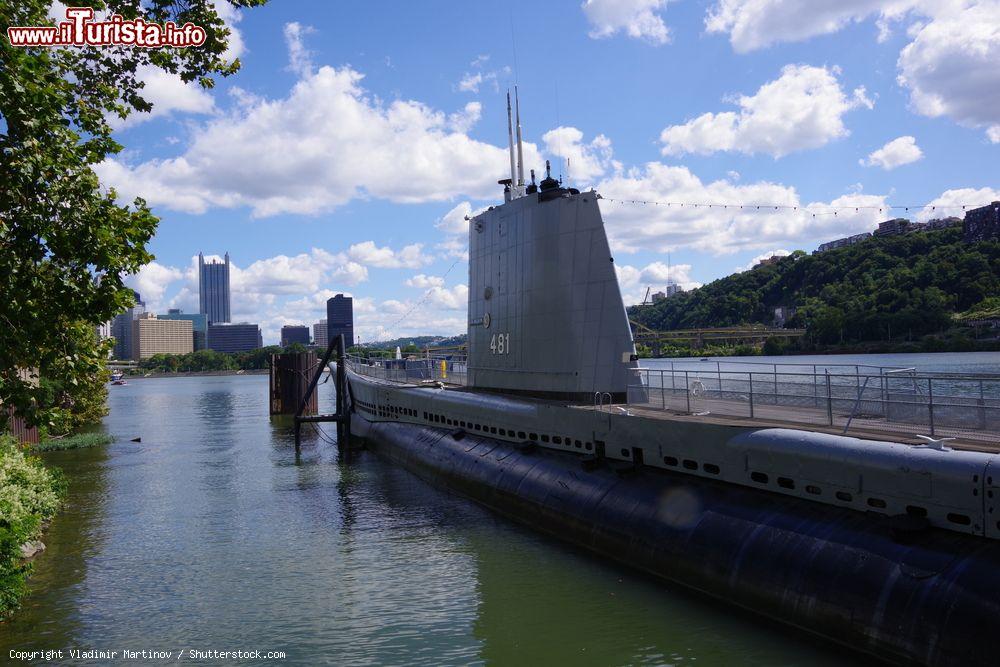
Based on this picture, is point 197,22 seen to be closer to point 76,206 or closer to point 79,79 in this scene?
point 79,79

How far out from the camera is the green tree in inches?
319

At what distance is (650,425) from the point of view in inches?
488

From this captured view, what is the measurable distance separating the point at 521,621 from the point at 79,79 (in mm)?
9909

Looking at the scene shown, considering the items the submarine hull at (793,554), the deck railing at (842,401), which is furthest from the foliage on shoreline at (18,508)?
the deck railing at (842,401)

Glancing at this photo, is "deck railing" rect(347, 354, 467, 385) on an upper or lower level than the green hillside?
lower

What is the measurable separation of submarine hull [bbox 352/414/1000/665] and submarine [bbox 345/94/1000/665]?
0.07ft

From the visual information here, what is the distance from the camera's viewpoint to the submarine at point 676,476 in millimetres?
7422

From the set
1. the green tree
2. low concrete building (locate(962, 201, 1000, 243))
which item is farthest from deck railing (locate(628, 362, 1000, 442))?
low concrete building (locate(962, 201, 1000, 243))

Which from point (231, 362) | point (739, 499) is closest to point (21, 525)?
point (739, 499)

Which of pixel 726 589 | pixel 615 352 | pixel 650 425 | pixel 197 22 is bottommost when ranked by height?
pixel 726 589

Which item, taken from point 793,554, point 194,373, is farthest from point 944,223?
point 194,373

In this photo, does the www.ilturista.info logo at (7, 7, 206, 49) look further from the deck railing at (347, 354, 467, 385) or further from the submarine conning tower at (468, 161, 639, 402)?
the deck railing at (347, 354, 467, 385)

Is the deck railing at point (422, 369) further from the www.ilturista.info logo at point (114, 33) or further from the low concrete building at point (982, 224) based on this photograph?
the low concrete building at point (982, 224)

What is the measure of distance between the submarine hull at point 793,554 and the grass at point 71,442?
26.0 m
